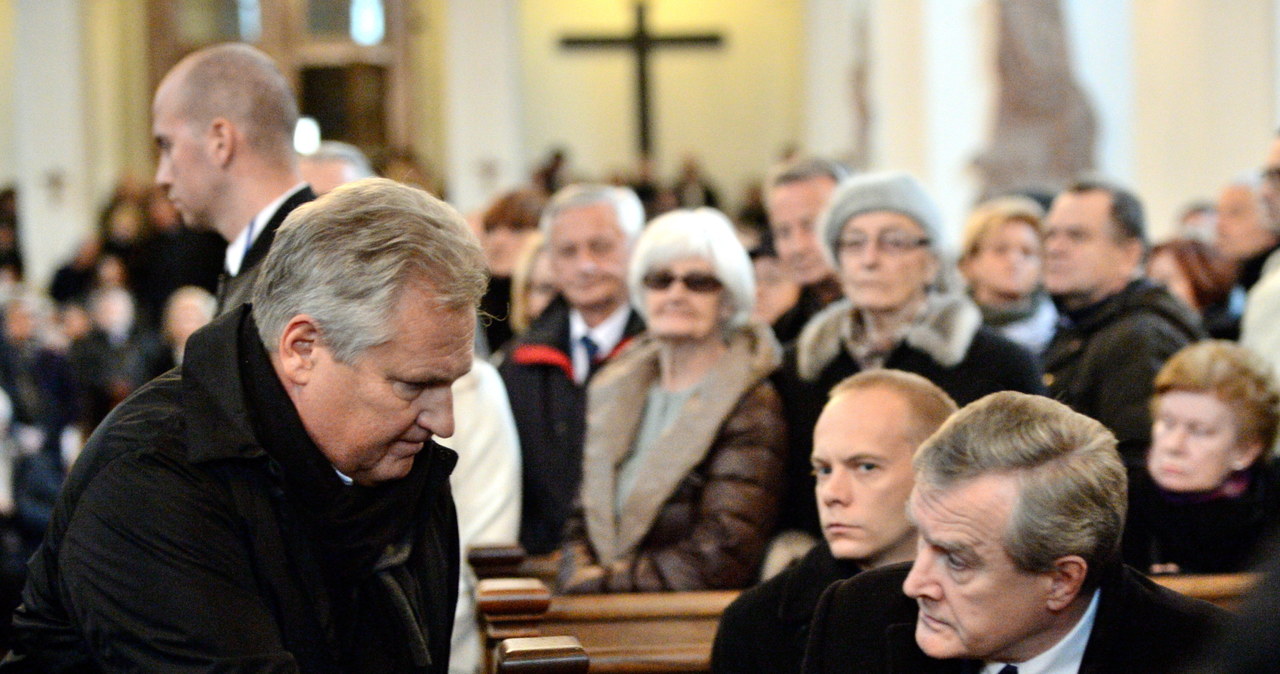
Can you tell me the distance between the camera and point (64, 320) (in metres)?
12.0

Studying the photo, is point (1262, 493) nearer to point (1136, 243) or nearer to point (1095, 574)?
point (1136, 243)

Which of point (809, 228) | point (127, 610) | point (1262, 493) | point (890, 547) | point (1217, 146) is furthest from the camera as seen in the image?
point (1217, 146)

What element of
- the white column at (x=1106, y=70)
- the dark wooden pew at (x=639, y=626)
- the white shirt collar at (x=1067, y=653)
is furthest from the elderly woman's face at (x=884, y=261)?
the white column at (x=1106, y=70)

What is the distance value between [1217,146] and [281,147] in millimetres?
7394

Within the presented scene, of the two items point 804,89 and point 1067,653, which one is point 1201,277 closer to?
point 1067,653

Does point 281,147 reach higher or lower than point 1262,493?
higher

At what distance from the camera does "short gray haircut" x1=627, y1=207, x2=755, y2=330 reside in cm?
400

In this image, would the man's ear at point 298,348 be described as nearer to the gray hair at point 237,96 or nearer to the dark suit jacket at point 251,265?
the dark suit jacket at point 251,265

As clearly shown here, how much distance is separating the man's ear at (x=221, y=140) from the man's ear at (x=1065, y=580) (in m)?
2.05

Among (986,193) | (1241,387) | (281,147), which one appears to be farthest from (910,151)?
(281,147)

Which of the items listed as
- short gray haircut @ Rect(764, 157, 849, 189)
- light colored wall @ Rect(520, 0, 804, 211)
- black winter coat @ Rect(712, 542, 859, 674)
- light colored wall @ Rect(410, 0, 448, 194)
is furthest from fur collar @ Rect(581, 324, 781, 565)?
light colored wall @ Rect(520, 0, 804, 211)

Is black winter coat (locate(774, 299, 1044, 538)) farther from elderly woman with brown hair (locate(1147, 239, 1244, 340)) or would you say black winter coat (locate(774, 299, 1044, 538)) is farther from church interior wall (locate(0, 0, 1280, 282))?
church interior wall (locate(0, 0, 1280, 282))

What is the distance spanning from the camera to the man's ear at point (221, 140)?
3355 mm

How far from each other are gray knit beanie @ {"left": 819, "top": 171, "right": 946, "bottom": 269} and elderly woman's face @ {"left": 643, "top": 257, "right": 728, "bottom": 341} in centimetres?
37
